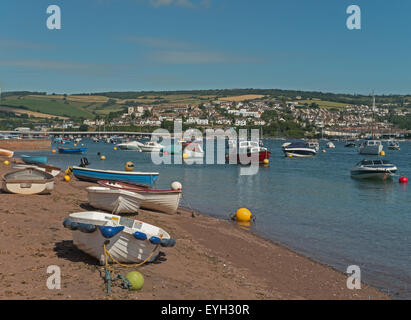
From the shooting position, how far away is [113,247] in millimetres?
10680

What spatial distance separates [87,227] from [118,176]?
19506 mm

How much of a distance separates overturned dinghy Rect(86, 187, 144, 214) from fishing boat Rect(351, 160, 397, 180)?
95.4 ft

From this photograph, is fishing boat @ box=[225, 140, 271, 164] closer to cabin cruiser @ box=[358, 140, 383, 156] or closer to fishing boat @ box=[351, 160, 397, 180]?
fishing boat @ box=[351, 160, 397, 180]

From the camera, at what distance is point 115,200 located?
17812mm

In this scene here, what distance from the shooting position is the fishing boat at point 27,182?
19.9 m

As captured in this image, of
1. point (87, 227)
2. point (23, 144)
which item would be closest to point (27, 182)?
point (87, 227)

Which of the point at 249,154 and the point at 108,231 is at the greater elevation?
the point at 108,231

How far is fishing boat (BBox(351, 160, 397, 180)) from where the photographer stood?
41688mm

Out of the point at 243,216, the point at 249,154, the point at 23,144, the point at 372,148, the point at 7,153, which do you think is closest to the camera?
the point at 243,216

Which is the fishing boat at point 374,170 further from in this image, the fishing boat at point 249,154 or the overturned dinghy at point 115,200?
the overturned dinghy at point 115,200

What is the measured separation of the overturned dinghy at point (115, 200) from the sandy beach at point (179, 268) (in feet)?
3.51

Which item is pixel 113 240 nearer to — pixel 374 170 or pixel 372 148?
pixel 374 170

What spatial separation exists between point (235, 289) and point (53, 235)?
5.57 meters
